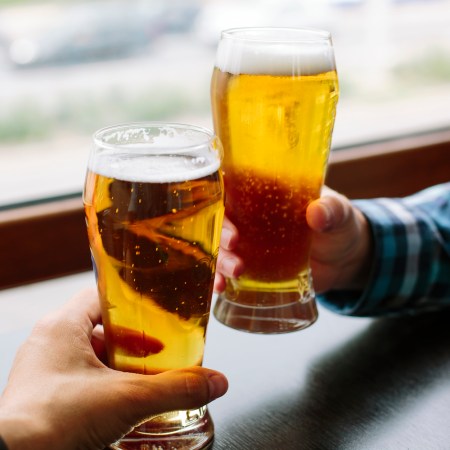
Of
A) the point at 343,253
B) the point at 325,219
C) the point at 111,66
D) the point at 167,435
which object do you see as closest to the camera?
the point at 167,435

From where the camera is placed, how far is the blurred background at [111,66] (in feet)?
5.72

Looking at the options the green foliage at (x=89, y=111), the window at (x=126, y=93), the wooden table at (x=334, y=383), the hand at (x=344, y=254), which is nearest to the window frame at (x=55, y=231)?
the window at (x=126, y=93)

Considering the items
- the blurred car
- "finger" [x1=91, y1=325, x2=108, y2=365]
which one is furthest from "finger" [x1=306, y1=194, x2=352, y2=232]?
the blurred car

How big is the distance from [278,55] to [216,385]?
455 mm

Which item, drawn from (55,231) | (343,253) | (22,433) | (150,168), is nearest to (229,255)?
(343,253)

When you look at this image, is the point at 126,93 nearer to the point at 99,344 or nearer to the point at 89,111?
the point at 89,111

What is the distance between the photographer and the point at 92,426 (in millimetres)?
689

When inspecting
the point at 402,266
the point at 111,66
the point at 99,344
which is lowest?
the point at 402,266

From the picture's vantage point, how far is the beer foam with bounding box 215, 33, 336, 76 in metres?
0.95

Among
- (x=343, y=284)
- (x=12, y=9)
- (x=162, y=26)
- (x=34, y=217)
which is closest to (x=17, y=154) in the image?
(x=34, y=217)

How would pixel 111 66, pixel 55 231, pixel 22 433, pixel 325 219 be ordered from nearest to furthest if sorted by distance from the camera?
1. pixel 22 433
2. pixel 325 219
3. pixel 55 231
4. pixel 111 66

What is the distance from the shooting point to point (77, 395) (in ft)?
2.29

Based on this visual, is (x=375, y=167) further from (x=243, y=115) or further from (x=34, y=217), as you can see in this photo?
(x=243, y=115)

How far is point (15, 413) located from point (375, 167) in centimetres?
174
